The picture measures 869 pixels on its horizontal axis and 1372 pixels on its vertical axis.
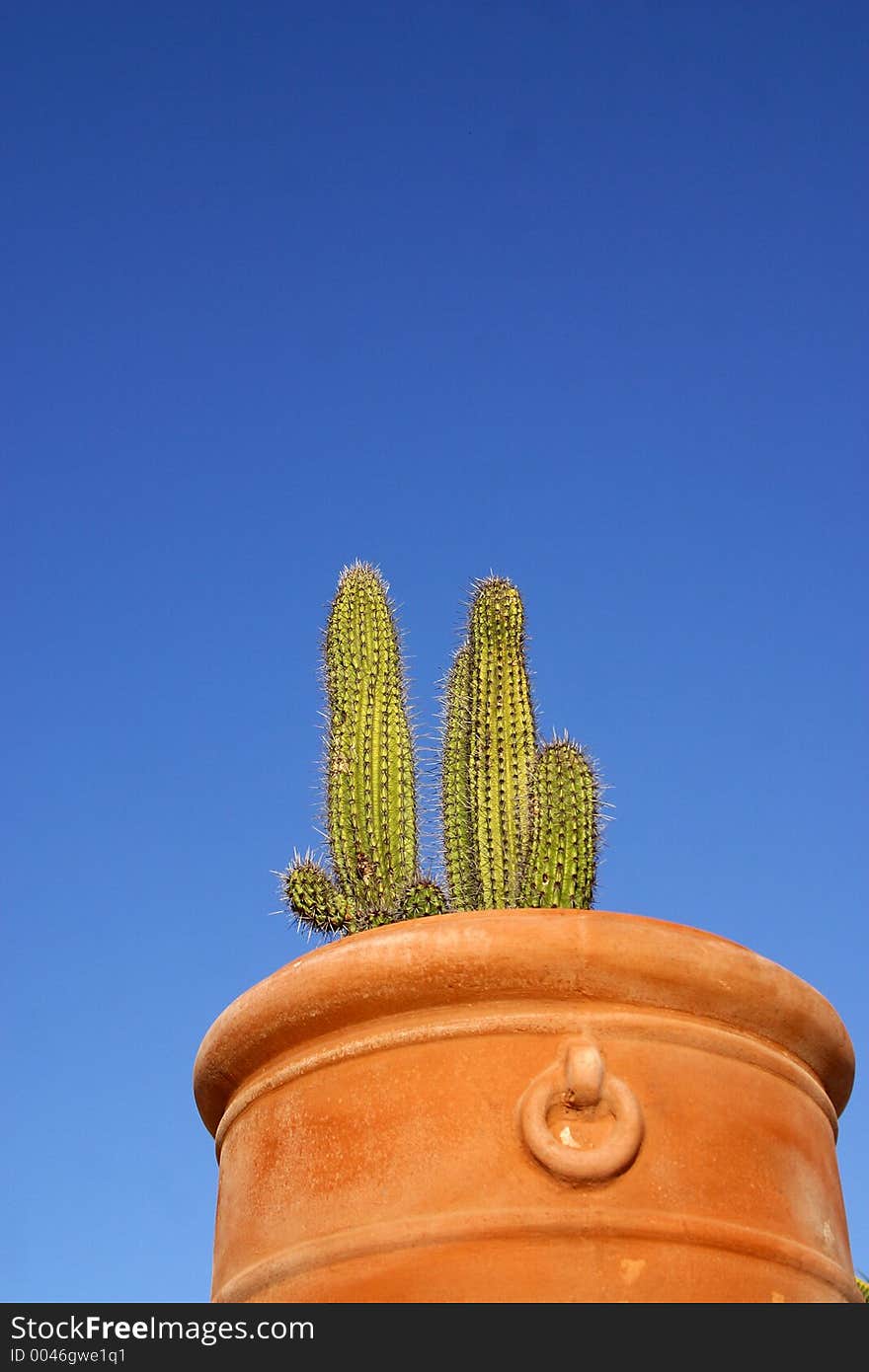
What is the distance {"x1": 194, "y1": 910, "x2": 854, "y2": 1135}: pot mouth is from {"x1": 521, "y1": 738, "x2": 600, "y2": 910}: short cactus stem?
540mm

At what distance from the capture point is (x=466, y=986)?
1.84 m

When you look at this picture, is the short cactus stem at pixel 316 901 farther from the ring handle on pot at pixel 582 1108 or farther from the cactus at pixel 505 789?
the ring handle on pot at pixel 582 1108

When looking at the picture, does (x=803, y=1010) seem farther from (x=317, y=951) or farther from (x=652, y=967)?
(x=317, y=951)

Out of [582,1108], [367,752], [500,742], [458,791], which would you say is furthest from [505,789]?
[582,1108]

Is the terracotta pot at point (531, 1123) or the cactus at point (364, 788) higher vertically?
the cactus at point (364, 788)

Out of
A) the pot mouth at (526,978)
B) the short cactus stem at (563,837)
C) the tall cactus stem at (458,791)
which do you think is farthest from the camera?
the tall cactus stem at (458,791)

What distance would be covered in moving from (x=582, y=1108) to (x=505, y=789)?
3.42 ft

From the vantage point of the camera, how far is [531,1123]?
5.58ft

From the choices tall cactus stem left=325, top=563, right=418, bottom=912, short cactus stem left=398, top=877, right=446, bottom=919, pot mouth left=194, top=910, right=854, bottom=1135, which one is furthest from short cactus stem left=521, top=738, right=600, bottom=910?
pot mouth left=194, top=910, right=854, bottom=1135

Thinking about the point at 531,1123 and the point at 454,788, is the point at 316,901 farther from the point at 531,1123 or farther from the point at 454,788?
the point at 531,1123

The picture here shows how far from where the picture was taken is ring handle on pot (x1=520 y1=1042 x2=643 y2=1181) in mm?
1666

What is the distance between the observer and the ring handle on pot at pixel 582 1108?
167cm

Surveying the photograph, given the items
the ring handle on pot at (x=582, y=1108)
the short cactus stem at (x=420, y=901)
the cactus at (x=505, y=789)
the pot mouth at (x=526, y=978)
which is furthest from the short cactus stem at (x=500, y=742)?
the ring handle on pot at (x=582, y=1108)
